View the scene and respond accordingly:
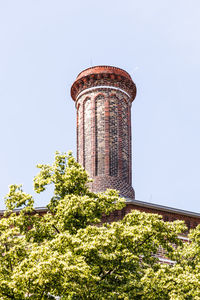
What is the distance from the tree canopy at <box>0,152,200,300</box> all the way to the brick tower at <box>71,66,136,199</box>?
9.07 meters

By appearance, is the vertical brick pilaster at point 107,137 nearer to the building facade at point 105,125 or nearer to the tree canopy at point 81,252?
the building facade at point 105,125

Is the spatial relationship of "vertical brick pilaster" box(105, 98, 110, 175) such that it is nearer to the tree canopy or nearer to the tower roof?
the tower roof

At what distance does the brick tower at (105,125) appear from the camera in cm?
2422

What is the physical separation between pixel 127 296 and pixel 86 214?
8.27 ft

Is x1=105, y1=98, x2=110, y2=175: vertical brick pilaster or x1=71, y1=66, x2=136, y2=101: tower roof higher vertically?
x1=71, y1=66, x2=136, y2=101: tower roof

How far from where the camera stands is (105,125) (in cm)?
2484

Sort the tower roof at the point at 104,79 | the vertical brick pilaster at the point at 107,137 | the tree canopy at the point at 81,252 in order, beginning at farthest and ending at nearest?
the tower roof at the point at 104,79
the vertical brick pilaster at the point at 107,137
the tree canopy at the point at 81,252

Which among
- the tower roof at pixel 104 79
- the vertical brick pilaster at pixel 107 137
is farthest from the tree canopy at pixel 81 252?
the tower roof at pixel 104 79

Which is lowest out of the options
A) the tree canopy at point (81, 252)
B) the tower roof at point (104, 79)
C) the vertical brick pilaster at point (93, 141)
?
the tree canopy at point (81, 252)

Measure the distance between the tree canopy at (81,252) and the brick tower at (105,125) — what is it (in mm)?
9073

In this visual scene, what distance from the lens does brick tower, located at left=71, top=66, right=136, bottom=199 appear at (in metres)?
24.2

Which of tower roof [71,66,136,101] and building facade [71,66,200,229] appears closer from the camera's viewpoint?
building facade [71,66,200,229]

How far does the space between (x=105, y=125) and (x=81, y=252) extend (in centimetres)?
1334

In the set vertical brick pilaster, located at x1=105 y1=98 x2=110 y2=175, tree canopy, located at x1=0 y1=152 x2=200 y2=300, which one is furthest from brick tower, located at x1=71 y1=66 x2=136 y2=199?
tree canopy, located at x1=0 y1=152 x2=200 y2=300
